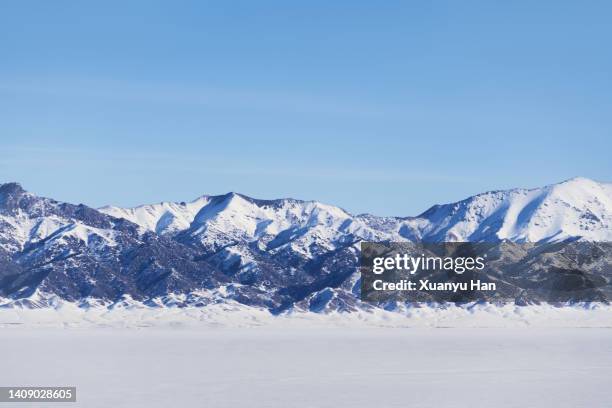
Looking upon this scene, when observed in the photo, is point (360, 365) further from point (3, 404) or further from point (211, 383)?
point (3, 404)

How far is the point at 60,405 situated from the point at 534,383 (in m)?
65.4

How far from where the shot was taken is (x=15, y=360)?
612ft

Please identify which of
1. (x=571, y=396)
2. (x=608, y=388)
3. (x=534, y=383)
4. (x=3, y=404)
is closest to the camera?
(x=3, y=404)

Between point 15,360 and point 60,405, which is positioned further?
point 15,360

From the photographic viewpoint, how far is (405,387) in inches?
5094

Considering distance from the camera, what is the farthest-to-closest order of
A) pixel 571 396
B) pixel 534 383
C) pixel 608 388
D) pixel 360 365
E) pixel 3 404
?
1. pixel 360 365
2. pixel 534 383
3. pixel 608 388
4. pixel 571 396
5. pixel 3 404

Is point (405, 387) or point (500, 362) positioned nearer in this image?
point (405, 387)

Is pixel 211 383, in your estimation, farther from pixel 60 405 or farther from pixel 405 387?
pixel 60 405

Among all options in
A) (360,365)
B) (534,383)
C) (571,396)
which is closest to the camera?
(571,396)

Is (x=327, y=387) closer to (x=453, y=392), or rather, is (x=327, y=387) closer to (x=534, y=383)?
(x=453, y=392)

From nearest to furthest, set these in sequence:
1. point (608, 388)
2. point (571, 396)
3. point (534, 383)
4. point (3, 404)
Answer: point (3, 404), point (571, 396), point (608, 388), point (534, 383)

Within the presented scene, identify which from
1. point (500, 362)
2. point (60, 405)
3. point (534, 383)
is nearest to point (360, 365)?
point (500, 362)

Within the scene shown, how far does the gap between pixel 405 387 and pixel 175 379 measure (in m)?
32.6

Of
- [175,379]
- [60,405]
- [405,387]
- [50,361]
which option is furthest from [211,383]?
[50,361]
